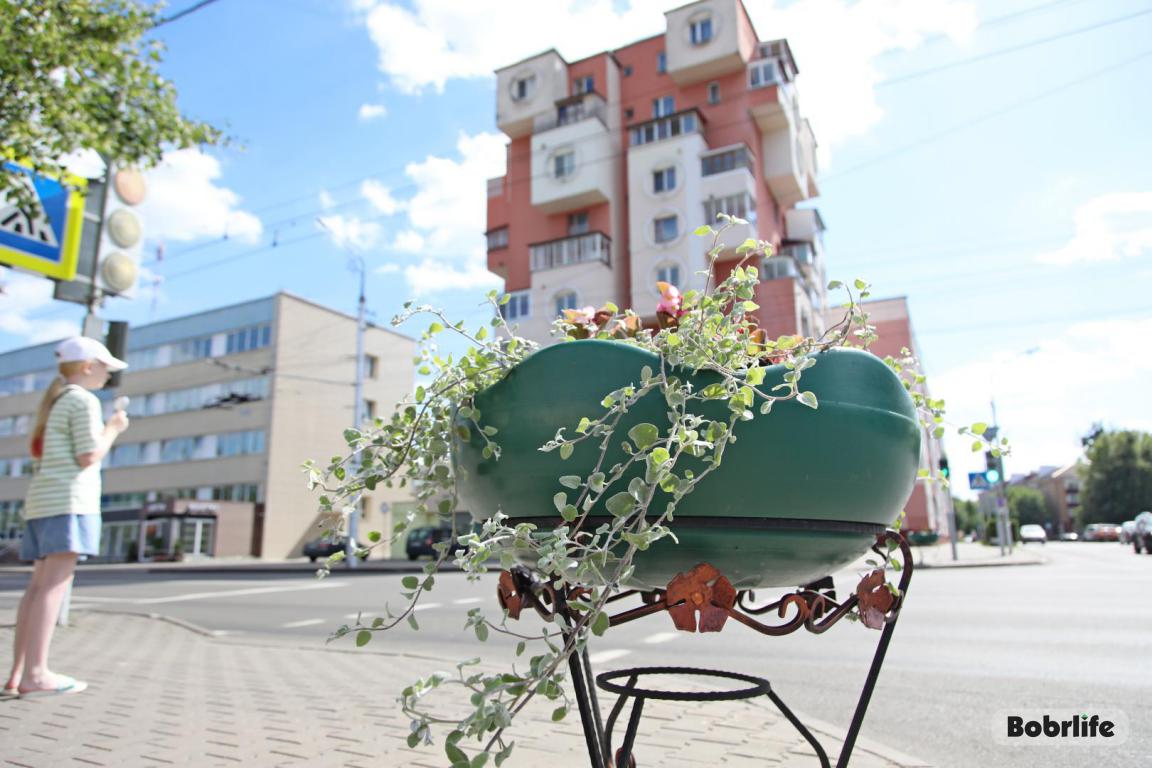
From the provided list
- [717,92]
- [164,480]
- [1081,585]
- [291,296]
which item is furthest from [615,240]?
[164,480]

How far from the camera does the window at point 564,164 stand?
29.5m

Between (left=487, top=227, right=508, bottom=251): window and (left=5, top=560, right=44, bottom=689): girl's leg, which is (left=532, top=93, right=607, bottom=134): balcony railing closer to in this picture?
(left=487, top=227, right=508, bottom=251): window

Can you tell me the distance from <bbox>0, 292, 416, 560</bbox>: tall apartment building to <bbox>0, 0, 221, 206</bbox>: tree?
89.9 feet

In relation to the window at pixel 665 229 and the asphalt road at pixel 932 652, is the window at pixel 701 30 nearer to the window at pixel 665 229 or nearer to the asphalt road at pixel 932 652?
the window at pixel 665 229

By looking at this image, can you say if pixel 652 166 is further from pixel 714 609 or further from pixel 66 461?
pixel 714 609

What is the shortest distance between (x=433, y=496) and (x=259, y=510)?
38.1 meters

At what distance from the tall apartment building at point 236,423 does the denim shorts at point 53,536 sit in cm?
3252

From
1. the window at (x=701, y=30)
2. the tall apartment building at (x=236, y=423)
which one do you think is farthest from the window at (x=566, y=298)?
the window at (x=701, y=30)

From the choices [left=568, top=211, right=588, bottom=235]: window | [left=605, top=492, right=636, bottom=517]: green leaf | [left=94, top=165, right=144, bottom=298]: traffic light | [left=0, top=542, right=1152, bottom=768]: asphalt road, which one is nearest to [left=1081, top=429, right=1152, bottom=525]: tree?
[left=568, top=211, right=588, bottom=235]: window

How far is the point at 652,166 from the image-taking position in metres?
28.6

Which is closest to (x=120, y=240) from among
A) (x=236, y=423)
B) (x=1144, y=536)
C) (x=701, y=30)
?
(x=701, y=30)

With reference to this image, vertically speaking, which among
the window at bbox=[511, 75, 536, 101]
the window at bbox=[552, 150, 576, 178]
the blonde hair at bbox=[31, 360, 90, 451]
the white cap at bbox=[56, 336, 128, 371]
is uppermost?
the window at bbox=[511, 75, 536, 101]

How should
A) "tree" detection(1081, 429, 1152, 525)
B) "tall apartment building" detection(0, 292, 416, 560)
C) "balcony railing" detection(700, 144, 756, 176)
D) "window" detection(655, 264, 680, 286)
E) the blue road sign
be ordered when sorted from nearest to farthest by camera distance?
the blue road sign
"balcony railing" detection(700, 144, 756, 176)
"window" detection(655, 264, 680, 286)
"tall apartment building" detection(0, 292, 416, 560)
"tree" detection(1081, 429, 1152, 525)

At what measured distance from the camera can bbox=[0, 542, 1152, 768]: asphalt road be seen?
11.6ft
